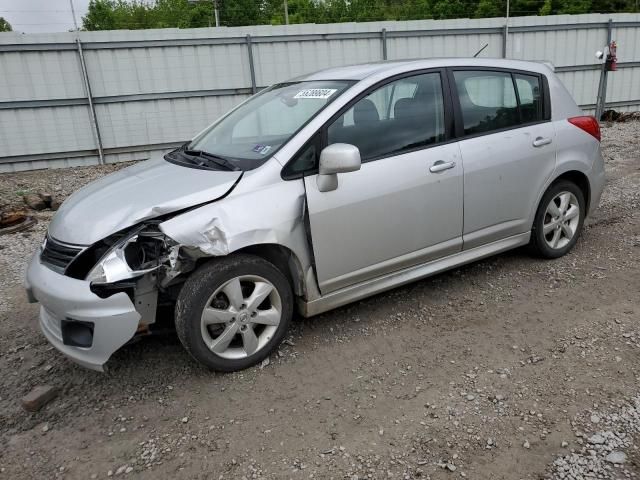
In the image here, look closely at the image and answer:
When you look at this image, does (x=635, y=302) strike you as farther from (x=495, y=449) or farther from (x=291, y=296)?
(x=291, y=296)

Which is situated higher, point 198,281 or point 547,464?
point 198,281

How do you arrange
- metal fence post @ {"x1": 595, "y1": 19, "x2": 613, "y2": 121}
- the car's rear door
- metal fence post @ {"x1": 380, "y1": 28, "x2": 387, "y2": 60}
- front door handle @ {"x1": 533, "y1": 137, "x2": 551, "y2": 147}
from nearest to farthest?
the car's rear door → front door handle @ {"x1": 533, "y1": 137, "x2": 551, "y2": 147} → metal fence post @ {"x1": 380, "y1": 28, "x2": 387, "y2": 60} → metal fence post @ {"x1": 595, "y1": 19, "x2": 613, "y2": 121}

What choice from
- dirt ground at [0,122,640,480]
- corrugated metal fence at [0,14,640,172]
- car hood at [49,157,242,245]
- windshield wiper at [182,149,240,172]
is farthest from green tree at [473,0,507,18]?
car hood at [49,157,242,245]

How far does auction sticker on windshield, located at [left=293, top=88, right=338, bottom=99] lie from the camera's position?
3371mm

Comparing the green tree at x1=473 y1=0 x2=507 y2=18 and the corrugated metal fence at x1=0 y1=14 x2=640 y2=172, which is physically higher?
the green tree at x1=473 y1=0 x2=507 y2=18

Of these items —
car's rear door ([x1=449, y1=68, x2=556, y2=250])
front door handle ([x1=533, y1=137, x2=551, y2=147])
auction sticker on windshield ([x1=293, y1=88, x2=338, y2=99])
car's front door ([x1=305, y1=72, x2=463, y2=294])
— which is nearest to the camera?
car's front door ([x1=305, y1=72, x2=463, y2=294])

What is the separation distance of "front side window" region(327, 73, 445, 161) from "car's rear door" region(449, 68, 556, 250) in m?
0.19

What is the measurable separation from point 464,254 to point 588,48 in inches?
464

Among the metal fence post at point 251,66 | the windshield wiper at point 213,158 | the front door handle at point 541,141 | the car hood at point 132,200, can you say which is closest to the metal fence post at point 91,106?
the metal fence post at point 251,66

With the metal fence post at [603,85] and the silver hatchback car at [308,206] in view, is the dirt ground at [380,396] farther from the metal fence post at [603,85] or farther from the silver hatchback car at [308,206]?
the metal fence post at [603,85]

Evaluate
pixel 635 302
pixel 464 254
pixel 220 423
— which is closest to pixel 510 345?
pixel 464 254

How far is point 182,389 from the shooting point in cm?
294

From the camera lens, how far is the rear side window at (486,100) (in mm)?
3709

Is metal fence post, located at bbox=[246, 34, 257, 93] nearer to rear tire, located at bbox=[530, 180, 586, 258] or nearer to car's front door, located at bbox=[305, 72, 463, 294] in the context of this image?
car's front door, located at bbox=[305, 72, 463, 294]
